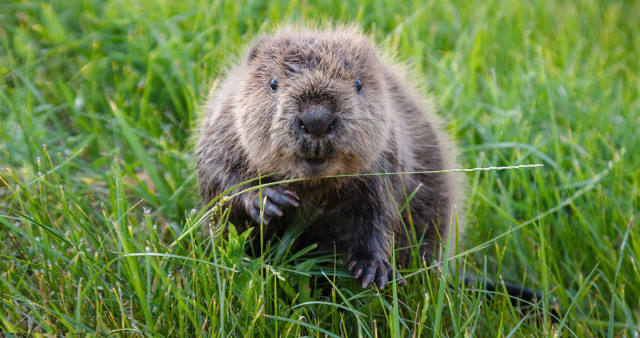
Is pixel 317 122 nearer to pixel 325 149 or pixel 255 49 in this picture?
pixel 325 149

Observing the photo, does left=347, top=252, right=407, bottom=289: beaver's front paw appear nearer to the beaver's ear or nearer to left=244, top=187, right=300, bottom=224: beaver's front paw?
left=244, top=187, right=300, bottom=224: beaver's front paw

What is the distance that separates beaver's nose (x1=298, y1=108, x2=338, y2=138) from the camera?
2.63 m

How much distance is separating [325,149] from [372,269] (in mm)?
700

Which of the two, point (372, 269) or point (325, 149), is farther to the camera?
point (372, 269)

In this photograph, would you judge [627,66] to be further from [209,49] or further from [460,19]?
[209,49]

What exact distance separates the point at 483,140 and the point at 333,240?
5.59 ft

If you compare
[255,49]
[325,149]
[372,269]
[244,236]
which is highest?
[255,49]

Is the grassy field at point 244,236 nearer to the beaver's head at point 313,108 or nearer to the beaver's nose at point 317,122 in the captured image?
the beaver's head at point 313,108

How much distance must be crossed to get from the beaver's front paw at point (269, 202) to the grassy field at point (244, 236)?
0.55 ft

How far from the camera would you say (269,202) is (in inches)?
115

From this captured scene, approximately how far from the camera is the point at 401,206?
3334 millimetres

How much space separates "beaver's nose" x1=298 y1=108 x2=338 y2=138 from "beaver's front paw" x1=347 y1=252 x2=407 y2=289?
29.9 inches

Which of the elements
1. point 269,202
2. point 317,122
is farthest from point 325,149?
point 269,202

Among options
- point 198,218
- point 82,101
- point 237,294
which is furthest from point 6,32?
point 237,294
